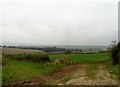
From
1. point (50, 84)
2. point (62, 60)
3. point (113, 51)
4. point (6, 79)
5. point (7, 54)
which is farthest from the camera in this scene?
point (7, 54)

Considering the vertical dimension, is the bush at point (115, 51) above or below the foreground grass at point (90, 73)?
above

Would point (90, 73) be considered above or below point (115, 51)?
below

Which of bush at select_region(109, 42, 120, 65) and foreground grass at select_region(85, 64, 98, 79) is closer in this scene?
foreground grass at select_region(85, 64, 98, 79)

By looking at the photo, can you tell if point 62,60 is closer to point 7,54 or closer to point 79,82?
point 7,54

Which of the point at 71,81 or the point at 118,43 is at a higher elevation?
the point at 118,43

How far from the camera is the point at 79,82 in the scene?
1439 cm

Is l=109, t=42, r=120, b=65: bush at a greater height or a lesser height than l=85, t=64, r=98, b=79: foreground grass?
greater

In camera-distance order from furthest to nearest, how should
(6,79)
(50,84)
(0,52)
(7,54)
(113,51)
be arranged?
(7,54)
(0,52)
(113,51)
(6,79)
(50,84)

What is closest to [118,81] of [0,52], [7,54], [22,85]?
[22,85]

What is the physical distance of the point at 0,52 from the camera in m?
35.1

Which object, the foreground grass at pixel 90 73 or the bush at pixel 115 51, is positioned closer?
the foreground grass at pixel 90 73

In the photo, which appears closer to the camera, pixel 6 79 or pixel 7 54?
pixel 6 79

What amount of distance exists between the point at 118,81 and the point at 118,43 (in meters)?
12.8

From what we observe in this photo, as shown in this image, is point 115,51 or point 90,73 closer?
point 90,73
